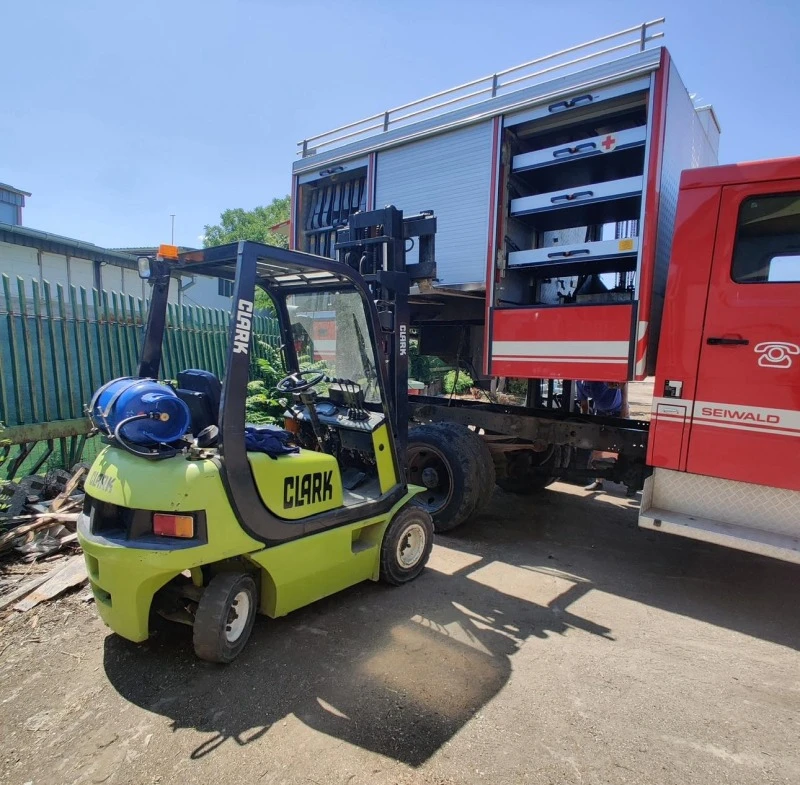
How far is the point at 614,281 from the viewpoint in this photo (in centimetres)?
619

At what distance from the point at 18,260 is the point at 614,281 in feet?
54.3

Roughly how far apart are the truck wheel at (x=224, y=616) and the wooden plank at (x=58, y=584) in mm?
1420

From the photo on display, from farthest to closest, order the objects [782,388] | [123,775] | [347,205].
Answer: [347,205] → [782,388] → [123,775]

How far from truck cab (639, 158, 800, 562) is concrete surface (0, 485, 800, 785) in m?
0.75

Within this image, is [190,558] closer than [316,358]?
Yes

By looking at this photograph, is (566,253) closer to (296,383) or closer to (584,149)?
(584,149)

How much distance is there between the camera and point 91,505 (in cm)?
290

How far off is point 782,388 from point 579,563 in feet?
7.01

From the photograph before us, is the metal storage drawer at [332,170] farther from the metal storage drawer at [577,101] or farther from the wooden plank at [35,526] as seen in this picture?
the wooden plank at [35,526]

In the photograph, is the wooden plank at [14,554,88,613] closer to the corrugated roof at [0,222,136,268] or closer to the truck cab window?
the truck cab window

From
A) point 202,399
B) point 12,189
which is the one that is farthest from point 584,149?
point 12,189

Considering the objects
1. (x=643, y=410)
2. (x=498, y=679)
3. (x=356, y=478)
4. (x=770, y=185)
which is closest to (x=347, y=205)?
(x=356, y=478)

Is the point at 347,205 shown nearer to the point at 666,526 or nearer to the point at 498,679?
the point at 666,526

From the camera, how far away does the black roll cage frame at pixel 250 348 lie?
2770 mm
